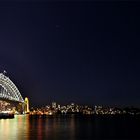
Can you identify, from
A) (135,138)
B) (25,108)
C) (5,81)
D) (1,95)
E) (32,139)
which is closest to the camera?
(32,139)

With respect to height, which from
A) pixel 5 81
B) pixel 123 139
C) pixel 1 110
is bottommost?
pixel 123 139

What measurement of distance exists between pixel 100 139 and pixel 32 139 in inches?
223

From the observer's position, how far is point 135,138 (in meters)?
34.9

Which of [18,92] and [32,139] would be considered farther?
[18,92]

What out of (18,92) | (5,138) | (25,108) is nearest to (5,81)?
(18,92)

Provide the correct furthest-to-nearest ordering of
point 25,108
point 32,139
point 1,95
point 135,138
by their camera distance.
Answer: point 25,108, point 1,95, point 135,138, point 32,139

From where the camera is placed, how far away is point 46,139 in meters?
32.1

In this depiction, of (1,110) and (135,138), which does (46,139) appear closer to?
(135,138)

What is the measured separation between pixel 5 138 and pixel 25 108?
3175 inches

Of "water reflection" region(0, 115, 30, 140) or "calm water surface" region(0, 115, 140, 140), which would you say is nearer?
"water reflection" region(0, 115, 30, 140)

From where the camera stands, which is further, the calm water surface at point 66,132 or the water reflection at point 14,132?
the calm water surface at point 66,132

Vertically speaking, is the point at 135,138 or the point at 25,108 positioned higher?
the point at 25,108

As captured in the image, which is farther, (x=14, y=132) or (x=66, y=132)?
(x=66, y=132)

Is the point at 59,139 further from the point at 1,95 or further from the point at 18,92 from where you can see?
the point at 18,92
